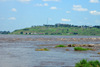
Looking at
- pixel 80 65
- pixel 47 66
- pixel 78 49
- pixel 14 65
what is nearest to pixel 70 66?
pixel 47 66

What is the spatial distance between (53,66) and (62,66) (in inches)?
48.6

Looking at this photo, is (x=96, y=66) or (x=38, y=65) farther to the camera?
(x=38, y=65)

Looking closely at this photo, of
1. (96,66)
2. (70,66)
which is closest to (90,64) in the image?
(96,66)

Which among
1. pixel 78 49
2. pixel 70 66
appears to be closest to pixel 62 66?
pixel 70 66

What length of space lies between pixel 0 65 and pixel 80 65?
11821 mm

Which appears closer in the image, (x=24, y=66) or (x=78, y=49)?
(x=24, y=66)

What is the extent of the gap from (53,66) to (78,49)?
93.4 feet

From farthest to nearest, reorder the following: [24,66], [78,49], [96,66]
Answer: [78,49] → [24,66] → [96,66]

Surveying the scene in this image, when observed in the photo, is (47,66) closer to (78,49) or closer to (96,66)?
(96,66)

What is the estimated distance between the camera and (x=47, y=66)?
1299 inches

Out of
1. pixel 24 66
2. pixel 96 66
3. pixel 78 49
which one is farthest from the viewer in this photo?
pixel 78 49

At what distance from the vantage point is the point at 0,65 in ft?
110

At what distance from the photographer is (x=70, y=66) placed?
108ft

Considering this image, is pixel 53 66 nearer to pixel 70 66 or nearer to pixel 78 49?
pixel 70 66
